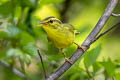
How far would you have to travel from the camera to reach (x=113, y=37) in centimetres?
305

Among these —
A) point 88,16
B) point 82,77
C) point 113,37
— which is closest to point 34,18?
point 82,77

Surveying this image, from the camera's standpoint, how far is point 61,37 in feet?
5.83

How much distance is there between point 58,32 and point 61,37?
0.06 meters

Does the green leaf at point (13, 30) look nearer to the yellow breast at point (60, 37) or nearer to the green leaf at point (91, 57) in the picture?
the yellow breast at point (60, 37)

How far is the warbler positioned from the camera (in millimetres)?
1721

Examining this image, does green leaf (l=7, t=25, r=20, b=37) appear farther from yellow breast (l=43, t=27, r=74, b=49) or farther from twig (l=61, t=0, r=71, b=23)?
twig (l=61, t=0, r=71, b=23)

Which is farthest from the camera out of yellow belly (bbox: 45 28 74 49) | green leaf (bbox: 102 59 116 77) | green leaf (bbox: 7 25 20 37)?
yellow belly (bbox: 45 28 74 49)

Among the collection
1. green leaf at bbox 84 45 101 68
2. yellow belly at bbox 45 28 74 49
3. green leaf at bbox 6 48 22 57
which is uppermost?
green leaf at bbox 6 48 22 57

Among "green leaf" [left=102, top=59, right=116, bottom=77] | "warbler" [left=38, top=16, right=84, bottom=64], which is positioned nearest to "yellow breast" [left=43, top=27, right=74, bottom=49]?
"warbler" [left=38, top=16, right=84, bottom=64]

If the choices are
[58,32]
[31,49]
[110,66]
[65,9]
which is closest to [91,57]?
[110,66]

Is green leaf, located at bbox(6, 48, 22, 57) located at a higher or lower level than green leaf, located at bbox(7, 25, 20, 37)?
lower

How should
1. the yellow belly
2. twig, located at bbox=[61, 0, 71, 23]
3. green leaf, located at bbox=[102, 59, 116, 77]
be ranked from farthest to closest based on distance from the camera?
twig, located at bbox=[61, 0, 71, 23]
the yellow belly
green leaf, located at bbox=[102, 59, 116, 77]

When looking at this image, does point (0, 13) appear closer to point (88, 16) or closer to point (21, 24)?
point (21, 24)

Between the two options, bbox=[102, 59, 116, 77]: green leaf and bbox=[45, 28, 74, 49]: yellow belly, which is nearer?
bbox=[102, 59, 116, 77]: green leaf
